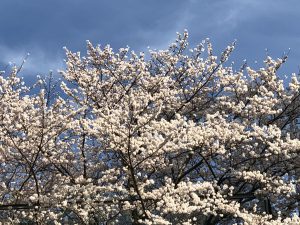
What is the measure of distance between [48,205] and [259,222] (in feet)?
19.0

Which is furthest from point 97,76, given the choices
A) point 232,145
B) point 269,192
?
point 269,192

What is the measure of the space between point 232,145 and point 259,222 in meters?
2.81

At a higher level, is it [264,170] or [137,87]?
[137,87]

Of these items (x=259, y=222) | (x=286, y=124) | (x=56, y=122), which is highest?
(x=286, y=124)

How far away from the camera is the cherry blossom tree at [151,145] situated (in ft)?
40.1

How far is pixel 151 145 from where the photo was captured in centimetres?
1209

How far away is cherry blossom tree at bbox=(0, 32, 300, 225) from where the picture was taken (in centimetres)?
1223

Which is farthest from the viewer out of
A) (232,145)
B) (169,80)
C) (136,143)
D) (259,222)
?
(169,80)

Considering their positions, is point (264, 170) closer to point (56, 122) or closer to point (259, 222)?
point (259, 222)

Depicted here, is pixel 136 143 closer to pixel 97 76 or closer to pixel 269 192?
pixel 269 192

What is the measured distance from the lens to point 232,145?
48.9ft

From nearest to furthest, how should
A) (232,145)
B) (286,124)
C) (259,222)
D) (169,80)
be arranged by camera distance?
1. (259,222)
2. (232,145)
3. (286,124)
4. (169,80)

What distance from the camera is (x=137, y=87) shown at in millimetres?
19938

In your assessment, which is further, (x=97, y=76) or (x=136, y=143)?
(x=97, y=76)
